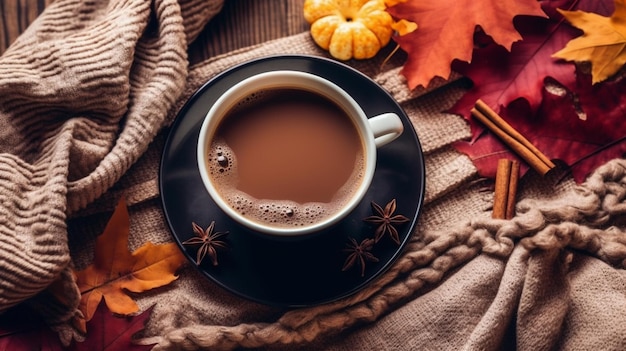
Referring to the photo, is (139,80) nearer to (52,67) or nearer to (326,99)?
(52,67)

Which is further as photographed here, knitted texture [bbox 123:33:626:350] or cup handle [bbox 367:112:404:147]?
knitted texture [bbox 123:33:626:350]

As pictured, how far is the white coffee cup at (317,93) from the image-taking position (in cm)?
99

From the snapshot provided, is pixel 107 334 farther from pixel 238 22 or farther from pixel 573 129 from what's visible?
pixel 573 129

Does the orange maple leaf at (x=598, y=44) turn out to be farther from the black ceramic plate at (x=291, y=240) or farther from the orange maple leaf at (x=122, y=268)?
the orange maple leaf at (x=122, y=268)

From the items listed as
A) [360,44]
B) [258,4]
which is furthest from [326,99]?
[258,4]

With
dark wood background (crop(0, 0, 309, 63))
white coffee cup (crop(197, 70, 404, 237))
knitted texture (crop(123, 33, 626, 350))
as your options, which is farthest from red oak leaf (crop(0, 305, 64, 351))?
dark wood background (crop(0, 0, 309, 63))

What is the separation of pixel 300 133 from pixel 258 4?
0.37 m

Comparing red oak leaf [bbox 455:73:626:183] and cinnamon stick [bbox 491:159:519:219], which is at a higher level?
red oak leaf [bbox 455:73:626:183]

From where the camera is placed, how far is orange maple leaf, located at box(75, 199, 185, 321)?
3.68ft

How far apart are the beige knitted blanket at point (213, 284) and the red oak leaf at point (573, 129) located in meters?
0.03

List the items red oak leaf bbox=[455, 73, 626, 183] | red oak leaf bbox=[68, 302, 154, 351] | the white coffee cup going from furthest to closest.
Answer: red oak leaf bbox=[455, 73, 626, 183] < red oak leaf bbox=[68, 302, 154, 351] < the white coffee cup

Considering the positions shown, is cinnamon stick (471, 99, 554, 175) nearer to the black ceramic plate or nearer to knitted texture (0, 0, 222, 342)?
the black ceramic plate

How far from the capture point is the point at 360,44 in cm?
120

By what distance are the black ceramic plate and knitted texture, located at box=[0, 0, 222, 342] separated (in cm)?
7
